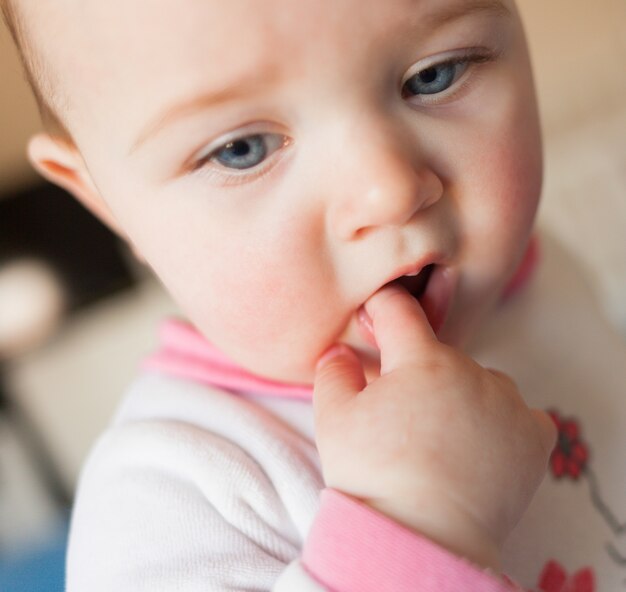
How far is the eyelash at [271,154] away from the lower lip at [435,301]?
0.37 ft

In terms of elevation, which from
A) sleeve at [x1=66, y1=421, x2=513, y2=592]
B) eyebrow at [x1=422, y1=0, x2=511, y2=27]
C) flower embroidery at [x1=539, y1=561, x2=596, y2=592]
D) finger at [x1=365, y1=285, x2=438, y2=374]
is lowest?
flower embroidery at [x1=539, y1=561, x2=596, y2=592]

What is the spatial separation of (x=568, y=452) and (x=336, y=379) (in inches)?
10.5

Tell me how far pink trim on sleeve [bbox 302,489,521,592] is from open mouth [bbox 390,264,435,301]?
17 centimetres

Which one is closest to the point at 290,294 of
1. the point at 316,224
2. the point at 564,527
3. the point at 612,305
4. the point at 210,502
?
the point at 316,224

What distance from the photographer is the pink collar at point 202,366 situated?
67 cm

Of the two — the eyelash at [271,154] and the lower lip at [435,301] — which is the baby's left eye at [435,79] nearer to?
the eyelash at [271,154]

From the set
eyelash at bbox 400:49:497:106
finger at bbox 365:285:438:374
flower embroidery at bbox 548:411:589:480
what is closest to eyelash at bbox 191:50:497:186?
eyelash at bbox 400:49:497:106

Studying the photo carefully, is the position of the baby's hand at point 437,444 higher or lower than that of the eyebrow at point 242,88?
lower

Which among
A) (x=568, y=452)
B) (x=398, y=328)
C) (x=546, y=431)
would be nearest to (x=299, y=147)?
(x=398, y=328)

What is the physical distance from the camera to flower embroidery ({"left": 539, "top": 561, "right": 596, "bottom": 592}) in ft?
2.04

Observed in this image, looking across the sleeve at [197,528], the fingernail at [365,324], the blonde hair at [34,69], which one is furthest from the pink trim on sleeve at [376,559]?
the blonde hair at [34,69]

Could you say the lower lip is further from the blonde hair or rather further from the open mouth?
the blonde hair

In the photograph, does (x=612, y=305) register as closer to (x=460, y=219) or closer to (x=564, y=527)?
(x=564, y=527)

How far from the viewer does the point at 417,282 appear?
59 centimetres
